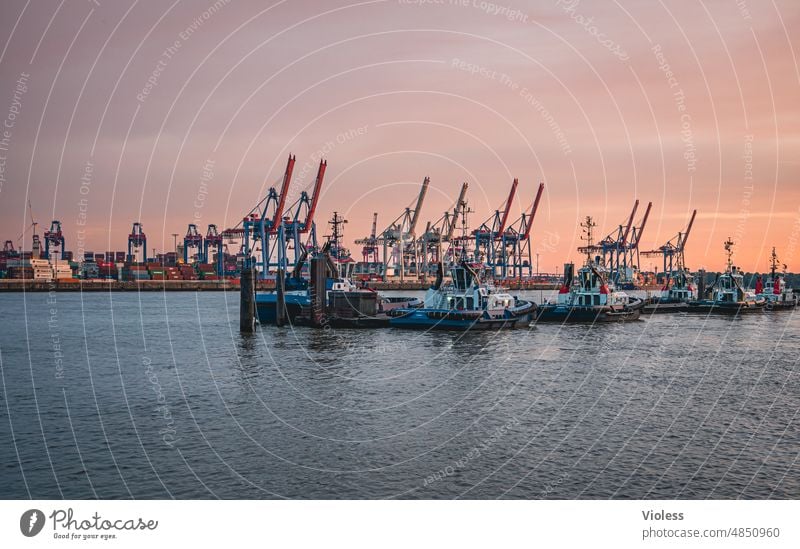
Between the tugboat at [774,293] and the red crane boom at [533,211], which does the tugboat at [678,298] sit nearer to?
the tugboat at [774,293]

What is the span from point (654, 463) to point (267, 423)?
45.7ft

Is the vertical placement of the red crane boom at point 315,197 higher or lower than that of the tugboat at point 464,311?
higher

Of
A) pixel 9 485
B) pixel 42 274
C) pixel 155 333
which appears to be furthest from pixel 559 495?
pixel 42 274

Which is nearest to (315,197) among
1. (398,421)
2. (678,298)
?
(678,298)

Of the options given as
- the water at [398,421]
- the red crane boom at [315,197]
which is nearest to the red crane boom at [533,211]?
the red crane boom at [315,197]

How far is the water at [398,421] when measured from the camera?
1848 centimetres

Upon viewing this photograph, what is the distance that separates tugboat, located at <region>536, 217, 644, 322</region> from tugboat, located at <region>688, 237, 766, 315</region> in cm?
2289

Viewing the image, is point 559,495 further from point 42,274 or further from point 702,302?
point 42,274

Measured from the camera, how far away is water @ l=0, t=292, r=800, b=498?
18.5m

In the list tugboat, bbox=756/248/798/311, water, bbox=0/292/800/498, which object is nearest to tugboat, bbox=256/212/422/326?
water, bbox=0/292/800/498

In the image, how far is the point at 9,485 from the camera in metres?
18.0

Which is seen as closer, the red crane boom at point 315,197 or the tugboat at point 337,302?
the tugboat at point 337,302

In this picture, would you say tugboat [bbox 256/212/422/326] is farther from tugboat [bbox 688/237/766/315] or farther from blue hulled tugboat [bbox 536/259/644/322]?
tugboat [bbox 688/237/766/315]

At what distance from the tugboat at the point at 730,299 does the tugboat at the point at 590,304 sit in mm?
22891
